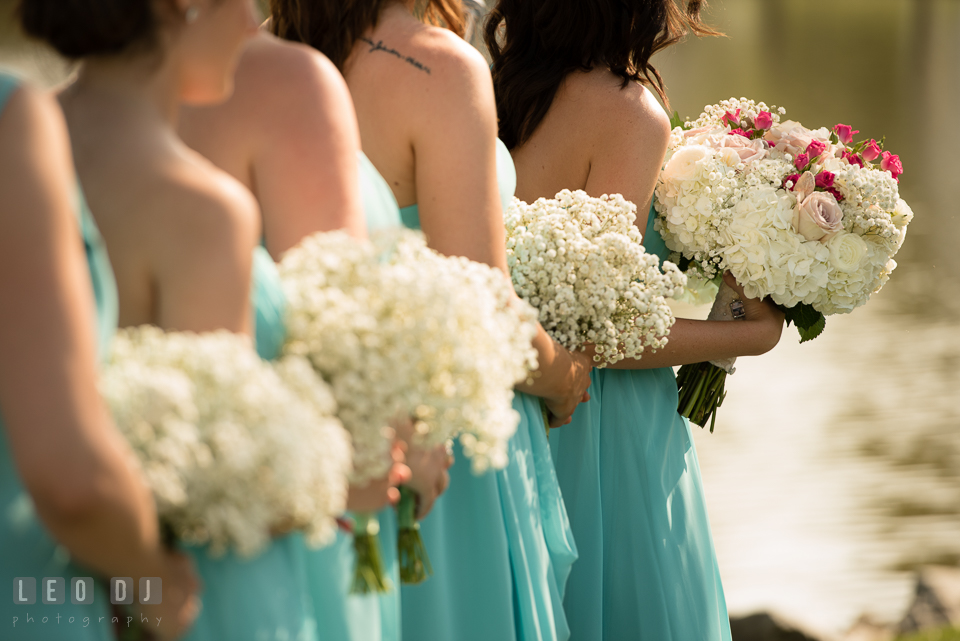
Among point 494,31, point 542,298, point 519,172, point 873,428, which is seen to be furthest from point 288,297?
point 873,428

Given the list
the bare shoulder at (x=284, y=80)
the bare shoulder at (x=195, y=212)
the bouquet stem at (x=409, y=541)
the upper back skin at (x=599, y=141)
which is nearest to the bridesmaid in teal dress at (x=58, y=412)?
the bare shoulder at (x=195, y=212)

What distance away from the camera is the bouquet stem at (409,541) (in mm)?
1930

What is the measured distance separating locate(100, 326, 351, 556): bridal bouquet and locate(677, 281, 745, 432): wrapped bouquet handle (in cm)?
223

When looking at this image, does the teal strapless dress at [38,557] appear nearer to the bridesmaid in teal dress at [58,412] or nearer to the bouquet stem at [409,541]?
the bridesmaid in teal dress at [58,412]

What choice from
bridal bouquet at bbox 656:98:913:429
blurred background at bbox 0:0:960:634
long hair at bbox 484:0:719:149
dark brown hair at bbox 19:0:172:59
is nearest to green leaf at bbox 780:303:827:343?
bridal bouquet at bbox 656:98:913:429

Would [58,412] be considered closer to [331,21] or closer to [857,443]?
[331,21]

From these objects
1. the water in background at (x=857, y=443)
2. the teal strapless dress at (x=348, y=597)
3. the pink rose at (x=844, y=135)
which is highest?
the pink rose at (x=844, y=135)

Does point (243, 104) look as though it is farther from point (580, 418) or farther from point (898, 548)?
point (898, 548)

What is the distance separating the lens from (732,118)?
11.1 ft

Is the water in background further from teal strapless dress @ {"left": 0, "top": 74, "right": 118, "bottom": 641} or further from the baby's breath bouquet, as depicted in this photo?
teal strapless dress @ {"left": 0, "top": 74, "right": 118, "bottom": 641}

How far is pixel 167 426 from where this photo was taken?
1285 millimetres

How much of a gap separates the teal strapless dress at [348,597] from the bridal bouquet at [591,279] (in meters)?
0.69

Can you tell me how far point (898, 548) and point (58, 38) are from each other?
6.67 m

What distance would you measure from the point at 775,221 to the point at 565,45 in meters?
0.90
